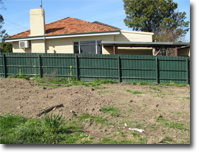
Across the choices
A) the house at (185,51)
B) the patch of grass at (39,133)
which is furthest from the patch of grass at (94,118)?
the house at (185,51)

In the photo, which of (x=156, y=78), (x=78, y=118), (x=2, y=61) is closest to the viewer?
(x=78, y=118)

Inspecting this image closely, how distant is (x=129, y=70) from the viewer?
487 inches

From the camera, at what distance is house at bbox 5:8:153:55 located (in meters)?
15.2

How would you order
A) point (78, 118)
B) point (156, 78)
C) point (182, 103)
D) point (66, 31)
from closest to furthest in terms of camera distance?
point (78, 118) → point (182, 103) → point (156, 78) → point (66, 31)

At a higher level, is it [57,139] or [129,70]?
[129,70]

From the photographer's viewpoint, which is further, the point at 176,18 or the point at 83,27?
the point at 176,18

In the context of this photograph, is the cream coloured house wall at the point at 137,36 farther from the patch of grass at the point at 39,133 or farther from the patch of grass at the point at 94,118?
the patch of grass at the point at 39,133

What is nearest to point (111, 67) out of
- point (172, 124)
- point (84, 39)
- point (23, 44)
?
point (84, 39)

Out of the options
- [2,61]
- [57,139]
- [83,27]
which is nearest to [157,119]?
[57,139]

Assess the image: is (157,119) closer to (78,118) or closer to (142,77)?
(78,118)

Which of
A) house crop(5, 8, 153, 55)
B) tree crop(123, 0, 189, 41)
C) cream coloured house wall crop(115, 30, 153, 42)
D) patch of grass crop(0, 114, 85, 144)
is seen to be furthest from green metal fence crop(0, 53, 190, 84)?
tree crop(123, 0, 189, 41)

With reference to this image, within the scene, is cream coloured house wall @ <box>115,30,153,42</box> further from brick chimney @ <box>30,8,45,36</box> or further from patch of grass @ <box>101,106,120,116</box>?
patch of grass @ <box>101,106,120,116</box>

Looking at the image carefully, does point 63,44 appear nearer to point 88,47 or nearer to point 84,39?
point 84,39

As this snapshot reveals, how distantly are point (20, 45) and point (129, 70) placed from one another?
9445mm
